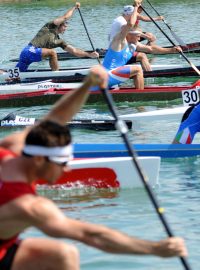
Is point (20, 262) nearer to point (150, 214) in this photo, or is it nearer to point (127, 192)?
point (150, 214)

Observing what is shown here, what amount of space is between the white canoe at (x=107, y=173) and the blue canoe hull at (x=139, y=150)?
0.79m

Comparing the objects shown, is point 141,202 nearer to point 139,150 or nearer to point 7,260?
point 139,150

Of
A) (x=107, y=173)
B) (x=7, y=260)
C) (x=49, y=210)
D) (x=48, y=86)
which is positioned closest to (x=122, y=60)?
(x=48, y=86)

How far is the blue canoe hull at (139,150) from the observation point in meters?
9.86

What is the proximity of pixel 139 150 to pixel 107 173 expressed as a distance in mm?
1156

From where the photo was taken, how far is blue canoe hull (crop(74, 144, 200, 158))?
9.86 meters

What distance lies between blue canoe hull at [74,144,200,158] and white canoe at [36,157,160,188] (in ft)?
2.60

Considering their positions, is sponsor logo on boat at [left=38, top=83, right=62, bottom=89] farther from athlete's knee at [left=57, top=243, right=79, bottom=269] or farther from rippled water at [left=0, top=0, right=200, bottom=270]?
athlete's knee at [left=57, top=243, right=79, bottom=269]

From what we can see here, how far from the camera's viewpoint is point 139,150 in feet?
33.2

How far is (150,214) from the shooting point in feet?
27.6

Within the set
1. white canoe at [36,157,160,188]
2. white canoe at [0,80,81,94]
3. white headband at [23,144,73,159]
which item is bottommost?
white canoe at [0,80,81,94]

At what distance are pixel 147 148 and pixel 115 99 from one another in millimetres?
4761

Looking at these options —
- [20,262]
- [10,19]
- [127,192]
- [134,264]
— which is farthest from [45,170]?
[10,19]

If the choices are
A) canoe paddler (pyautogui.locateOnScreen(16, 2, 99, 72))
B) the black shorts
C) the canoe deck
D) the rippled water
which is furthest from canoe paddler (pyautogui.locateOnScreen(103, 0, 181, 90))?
the black shorts
